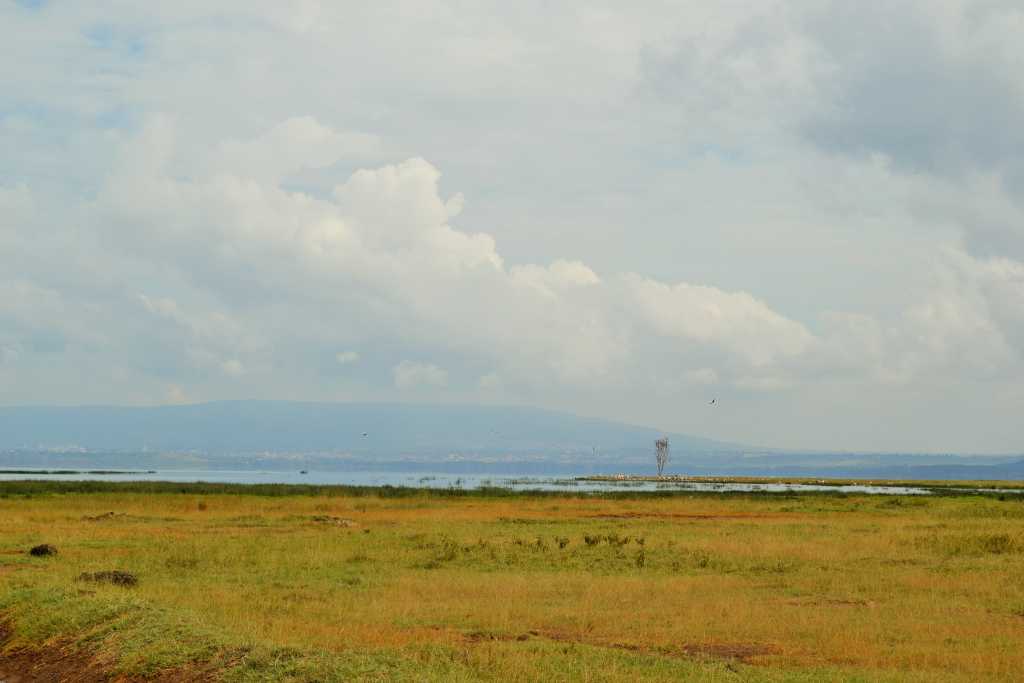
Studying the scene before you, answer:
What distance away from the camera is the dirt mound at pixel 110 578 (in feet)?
86.7

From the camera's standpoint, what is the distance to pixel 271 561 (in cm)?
3341

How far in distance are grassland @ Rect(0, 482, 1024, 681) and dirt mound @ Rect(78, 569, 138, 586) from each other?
1.35 feet

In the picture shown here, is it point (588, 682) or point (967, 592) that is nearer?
point (588, 682)

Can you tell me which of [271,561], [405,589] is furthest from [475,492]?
[405,589]

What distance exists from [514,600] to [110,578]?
10.5 metres

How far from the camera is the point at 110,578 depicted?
26.8 metres

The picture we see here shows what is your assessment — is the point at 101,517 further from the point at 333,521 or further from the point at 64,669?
the point at 64,669

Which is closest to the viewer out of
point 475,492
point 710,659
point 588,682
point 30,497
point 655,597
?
point 588,682

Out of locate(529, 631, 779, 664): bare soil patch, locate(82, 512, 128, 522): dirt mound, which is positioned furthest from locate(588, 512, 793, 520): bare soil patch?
locate(529, 631, 779, 664): bare soil patch

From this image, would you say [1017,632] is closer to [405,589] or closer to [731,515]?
[405,589]

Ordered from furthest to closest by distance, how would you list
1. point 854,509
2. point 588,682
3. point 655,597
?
point 854,509, point 655,597, point 588,682

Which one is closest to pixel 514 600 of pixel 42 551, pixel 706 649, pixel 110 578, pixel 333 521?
pixel 706 649

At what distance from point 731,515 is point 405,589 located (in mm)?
39159

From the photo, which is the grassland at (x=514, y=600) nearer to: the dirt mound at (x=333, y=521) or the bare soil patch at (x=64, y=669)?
the bare soil patch at (x=64, y=669)
